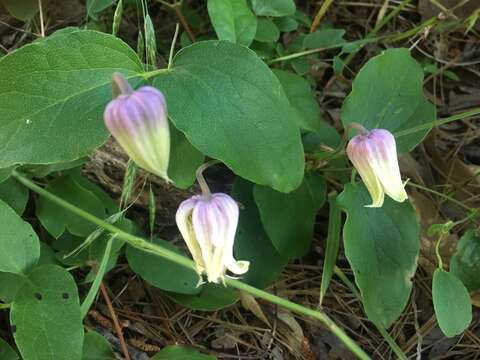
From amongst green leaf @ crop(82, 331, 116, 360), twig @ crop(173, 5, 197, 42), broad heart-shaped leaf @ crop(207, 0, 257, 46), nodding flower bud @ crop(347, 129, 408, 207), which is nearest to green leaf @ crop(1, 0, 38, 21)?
twig @ crop(173, 5, 197, 42)

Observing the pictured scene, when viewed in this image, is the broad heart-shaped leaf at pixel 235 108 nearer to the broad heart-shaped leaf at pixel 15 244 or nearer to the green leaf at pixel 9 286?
the broad heart-shaped leaf at pixel 15 244

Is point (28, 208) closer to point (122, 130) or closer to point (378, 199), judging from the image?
point (122, 130)

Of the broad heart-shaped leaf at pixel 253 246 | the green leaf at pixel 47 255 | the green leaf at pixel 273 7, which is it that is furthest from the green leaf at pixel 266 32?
the green leaf at pixel 47 255

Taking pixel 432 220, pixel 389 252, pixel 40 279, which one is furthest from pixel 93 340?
pixel 432 220

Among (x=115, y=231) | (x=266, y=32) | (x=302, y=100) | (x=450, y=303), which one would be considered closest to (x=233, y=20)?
(x=266, y=32)

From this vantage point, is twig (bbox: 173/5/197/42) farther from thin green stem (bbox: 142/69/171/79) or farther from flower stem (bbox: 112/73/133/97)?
flower stem (bbox: 112/73/133/97)
